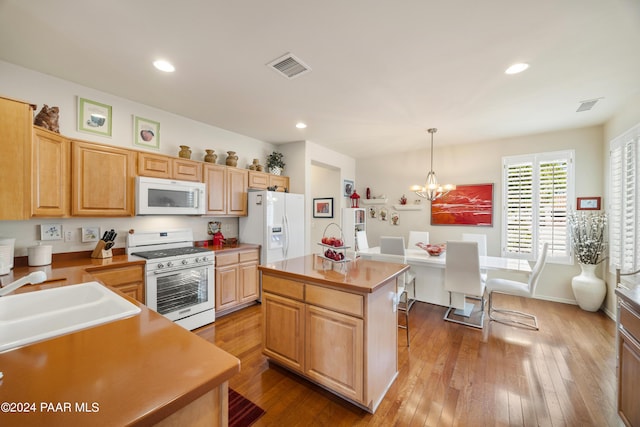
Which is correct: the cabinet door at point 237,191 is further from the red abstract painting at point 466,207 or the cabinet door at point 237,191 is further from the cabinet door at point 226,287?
the red abstract painting at point 466,207

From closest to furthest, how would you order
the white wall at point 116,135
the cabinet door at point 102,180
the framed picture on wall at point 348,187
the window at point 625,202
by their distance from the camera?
the white wall at point 116,135 < the cabinet door at point 102,180 < the window at point 625,202 < the framed picture on wall at point 348,187

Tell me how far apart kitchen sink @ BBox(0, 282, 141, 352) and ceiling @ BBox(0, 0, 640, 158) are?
1773mm

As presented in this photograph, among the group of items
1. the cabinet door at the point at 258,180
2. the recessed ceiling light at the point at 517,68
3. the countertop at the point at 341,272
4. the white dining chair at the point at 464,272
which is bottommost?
the white dining chair at the point at 464,272

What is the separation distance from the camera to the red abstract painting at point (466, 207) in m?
4.53

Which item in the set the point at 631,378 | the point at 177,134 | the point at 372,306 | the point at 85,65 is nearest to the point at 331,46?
the point at 372,306

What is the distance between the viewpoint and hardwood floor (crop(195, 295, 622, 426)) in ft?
5.81

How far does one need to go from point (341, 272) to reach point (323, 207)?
3.75 m

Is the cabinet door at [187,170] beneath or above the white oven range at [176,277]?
above

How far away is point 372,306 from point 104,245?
2739 mm

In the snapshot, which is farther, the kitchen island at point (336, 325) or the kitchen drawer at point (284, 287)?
the kitchen drawer at point (284, 287)

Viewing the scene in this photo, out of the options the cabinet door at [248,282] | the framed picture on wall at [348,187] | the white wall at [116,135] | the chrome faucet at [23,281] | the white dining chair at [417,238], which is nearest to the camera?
the chrome faucet at [23,281]

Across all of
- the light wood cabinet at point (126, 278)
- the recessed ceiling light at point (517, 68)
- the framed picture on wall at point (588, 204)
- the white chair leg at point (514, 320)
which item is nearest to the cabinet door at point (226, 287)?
the light wood cabinet at point (126, 278)

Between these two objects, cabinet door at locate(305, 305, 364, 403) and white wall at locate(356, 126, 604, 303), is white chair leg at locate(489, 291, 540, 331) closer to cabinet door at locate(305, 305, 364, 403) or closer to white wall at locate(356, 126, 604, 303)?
white wall at locate(356, 126, 604, 303)

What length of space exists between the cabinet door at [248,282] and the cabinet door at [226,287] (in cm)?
9
